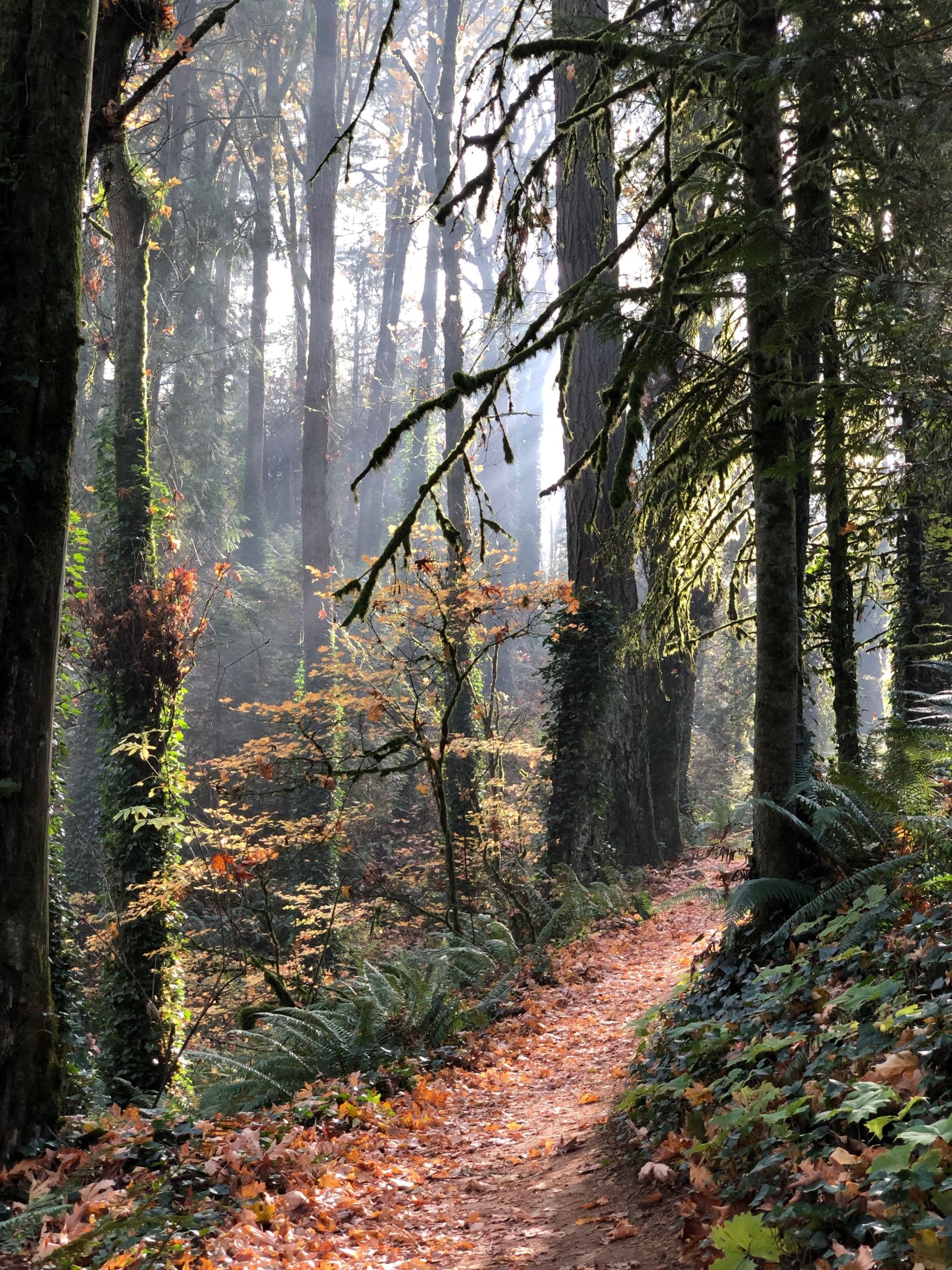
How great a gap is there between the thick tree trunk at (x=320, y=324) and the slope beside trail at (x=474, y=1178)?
49.7 feet

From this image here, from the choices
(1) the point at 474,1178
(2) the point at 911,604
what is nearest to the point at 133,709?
(1) the point at 474,1178

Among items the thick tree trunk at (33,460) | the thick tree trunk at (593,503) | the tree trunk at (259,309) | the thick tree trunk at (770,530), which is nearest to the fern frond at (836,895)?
the thick tree trunk at (770,530)

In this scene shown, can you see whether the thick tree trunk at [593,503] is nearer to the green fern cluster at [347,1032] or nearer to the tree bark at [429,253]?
the green fern cluster at [347,1032]

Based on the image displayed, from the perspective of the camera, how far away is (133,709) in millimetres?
10445

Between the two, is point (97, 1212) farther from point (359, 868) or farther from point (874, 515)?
point (359, 868)

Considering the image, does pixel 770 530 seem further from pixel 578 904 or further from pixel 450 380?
pixel 450 380

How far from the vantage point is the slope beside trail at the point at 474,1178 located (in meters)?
3.50

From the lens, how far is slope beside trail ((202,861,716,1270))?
11.5 feet

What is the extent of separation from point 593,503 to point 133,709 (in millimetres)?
5778

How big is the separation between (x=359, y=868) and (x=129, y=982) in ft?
24.9

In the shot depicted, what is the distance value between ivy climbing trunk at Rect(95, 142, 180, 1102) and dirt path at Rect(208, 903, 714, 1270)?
171 inches

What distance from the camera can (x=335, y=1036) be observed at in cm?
616

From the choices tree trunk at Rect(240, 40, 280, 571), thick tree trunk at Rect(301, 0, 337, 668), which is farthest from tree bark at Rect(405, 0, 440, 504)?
thick tree trunk at Rect(301, 0, 337, 668)

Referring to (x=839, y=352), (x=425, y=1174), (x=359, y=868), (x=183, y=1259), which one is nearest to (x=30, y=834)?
(x=183, y=1259)
